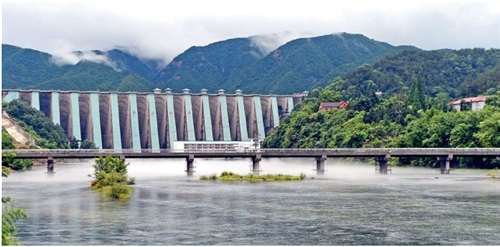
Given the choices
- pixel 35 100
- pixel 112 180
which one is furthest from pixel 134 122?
pixel 112 180

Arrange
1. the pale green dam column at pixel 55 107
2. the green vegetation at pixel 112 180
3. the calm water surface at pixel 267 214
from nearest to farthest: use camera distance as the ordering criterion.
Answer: the calm water surface at pixel 267 214 < the green vegetation at pixel 112 180 < the pale green dam column at pixel 55 107

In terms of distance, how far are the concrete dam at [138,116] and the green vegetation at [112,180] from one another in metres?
84.2

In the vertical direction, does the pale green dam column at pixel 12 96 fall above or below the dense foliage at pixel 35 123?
above

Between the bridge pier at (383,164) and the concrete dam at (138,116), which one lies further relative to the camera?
the concrete dam at (138,116)

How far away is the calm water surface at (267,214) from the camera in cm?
4838

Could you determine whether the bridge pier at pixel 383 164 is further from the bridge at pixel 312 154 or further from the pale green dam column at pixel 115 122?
the pale green dam column at pixel 115 122

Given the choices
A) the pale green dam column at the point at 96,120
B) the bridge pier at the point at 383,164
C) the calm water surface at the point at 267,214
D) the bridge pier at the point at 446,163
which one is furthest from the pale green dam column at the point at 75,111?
the bridge pier at the point at 446,163

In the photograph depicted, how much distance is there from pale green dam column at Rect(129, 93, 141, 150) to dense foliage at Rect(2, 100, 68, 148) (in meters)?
17.0

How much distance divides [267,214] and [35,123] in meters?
117

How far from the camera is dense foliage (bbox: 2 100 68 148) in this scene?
16525 cm

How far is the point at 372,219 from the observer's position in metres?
57.7

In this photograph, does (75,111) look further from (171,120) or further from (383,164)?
(383,164)

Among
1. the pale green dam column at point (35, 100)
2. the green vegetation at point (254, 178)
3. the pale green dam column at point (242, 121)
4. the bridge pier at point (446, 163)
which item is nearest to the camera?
the green vegetation at point (254, 178)

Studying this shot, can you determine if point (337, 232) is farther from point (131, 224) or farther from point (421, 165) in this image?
point (421, 165)
